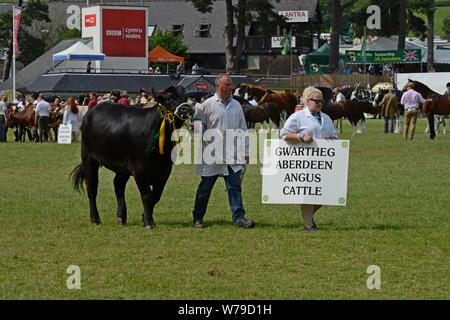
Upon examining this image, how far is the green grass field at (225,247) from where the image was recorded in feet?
32.3

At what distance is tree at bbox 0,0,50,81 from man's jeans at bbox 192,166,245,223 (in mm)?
75405

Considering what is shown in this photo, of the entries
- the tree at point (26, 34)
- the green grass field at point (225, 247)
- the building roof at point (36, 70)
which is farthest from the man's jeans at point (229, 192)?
the tree at point (26, 34)

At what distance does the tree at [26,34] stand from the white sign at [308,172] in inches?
2992

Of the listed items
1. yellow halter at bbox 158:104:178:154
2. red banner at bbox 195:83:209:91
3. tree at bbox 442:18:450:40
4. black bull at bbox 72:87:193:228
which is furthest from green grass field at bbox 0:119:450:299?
tree at bbox 442:18:450:40

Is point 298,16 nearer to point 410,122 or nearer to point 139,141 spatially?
point 410,122

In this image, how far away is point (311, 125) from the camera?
45.0ft

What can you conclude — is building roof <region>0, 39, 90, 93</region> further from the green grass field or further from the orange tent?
the green grass field

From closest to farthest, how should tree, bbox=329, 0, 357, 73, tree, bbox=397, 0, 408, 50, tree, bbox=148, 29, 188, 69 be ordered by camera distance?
1. tree, bbox=329, 0, 357, 73
2. tree, bbox=397, 0, 408, 50
3. tree, bbox=148, 29, 188, 69

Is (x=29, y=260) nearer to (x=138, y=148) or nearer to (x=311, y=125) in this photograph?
(x=138, y=148)

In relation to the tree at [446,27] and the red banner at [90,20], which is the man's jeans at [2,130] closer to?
the red banner at [90,20]

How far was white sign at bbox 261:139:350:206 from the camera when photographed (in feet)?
45.2

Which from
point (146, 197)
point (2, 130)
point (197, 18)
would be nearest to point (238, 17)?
point (197, 18)

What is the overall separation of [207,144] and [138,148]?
0.92 meters
